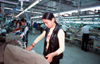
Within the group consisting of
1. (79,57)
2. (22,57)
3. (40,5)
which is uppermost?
(40,5)

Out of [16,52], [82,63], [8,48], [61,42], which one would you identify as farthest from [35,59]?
[82,63]

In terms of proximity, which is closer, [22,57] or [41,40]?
[22,57]

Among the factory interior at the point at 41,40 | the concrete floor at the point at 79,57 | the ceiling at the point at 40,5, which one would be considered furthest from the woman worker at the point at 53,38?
the concrete floor at the point at 79,57

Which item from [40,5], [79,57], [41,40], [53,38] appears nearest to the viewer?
[53,38]

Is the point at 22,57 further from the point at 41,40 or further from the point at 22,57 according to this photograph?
the point at 41,40

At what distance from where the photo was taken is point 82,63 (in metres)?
2.76

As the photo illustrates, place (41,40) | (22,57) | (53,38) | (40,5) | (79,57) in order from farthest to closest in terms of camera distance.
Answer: (40,5) < (41,40) < (79,57) < (53,38) < (22,57)

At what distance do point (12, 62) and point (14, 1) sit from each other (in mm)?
3477

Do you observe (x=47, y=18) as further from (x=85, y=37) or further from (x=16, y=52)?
(x=85, y=37)

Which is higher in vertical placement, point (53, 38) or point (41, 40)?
point (53, 38)

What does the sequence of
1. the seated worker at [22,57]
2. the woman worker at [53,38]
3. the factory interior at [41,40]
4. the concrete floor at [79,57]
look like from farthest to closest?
the concrete floor at [79,57] < the woman worker at [53,38] < the factory interior at [41,40] < the seated worker at [22,57]

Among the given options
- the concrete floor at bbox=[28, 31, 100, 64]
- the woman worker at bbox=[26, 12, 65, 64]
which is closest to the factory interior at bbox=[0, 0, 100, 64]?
the concrete floor at bbox=[28, 31, 100, 64]

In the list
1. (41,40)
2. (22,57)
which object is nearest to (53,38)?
(22,57)

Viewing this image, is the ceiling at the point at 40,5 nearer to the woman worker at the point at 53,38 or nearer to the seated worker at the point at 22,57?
the woman worker at the point at 53,38
